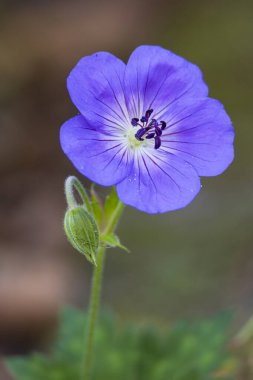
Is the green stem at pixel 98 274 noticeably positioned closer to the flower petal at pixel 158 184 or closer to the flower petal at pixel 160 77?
the flower petal at pixel 158 184

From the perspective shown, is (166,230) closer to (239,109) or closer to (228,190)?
(228,190)

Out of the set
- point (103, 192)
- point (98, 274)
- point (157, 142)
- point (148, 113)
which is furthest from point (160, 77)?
point (103, 192)

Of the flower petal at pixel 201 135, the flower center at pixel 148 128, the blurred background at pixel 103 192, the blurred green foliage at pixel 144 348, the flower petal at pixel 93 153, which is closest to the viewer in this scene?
the flower petal at pixel 93 153

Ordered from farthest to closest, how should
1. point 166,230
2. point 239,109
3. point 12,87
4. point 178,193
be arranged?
point 12,87 → point 239,109 → point 166,230 → point 178,193

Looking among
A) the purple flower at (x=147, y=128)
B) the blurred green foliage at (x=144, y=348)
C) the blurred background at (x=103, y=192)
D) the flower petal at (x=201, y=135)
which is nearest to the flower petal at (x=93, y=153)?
the purple flower at (x=147, y=128)

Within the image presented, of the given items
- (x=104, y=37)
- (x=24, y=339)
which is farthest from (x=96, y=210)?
(x=104, y=37)

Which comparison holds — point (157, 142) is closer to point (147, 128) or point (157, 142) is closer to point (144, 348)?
point (147, 128)
